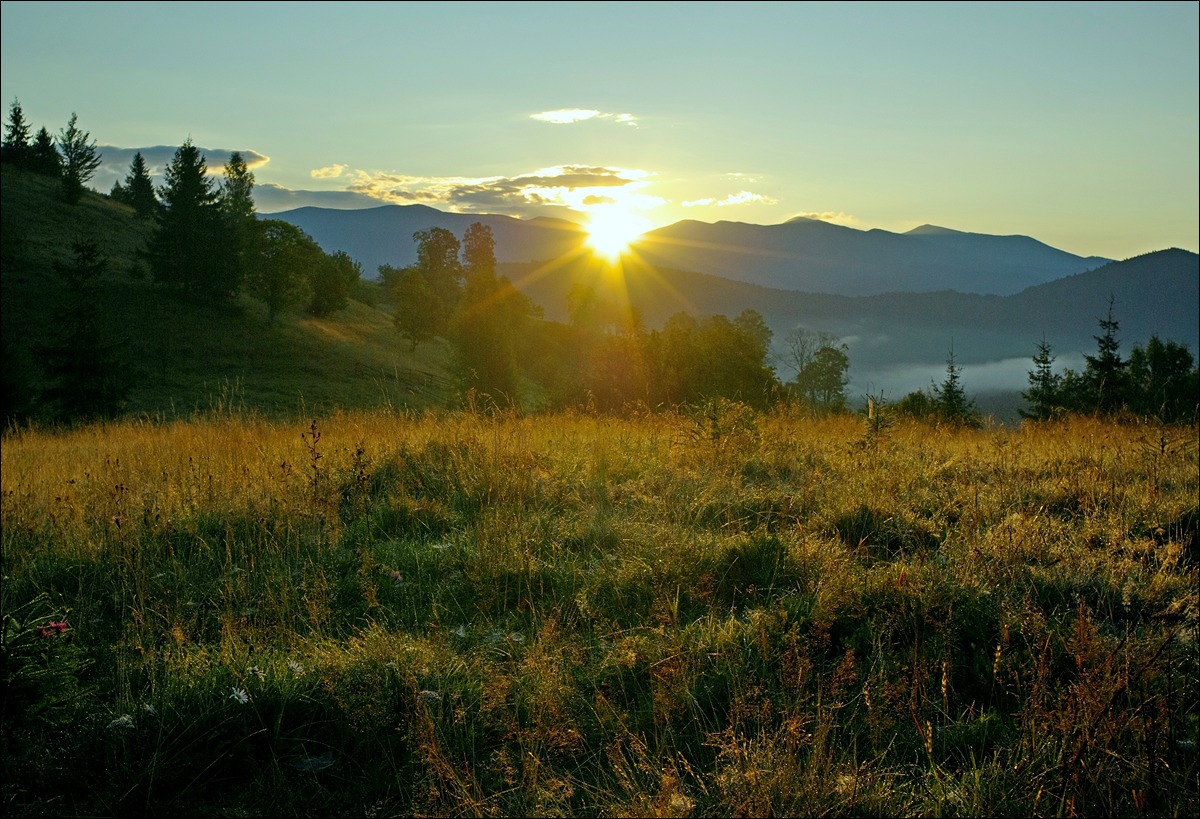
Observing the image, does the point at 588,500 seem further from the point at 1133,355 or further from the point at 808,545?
the point at 1133,355

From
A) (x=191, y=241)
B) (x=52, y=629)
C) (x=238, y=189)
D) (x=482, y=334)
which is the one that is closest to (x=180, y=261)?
(x=191, y=241)

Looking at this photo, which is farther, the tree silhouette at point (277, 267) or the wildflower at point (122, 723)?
the tree silhouette at point (277, 267)

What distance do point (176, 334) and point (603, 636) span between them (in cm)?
5834

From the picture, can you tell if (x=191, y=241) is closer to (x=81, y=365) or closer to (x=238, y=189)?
(x=238, y=189)

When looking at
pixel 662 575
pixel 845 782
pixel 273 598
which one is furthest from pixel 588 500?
pixel 845 782

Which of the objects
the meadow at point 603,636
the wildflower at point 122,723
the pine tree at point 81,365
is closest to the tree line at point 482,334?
the pine tree at point 81,365

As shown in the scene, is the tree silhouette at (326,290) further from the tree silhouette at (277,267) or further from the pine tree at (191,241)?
the pine tree at (191,241)

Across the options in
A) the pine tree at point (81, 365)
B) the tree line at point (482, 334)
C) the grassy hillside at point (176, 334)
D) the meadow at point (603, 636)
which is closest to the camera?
the meadow at point (603, 636)

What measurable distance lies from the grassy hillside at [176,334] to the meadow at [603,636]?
36581mm

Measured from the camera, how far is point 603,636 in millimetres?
3928

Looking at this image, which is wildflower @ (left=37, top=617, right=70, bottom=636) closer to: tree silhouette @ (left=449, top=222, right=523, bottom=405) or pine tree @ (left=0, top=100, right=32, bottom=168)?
tree silhouette @ (left=449, top=222, right=523, bottom=405)

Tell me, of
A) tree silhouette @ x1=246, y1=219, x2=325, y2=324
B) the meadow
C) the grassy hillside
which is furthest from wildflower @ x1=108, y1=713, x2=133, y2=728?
tree silhouette @ x1=246, y1=219, x2=325, y2=324

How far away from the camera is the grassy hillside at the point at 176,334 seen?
46812 mm

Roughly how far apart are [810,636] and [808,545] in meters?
1.13
